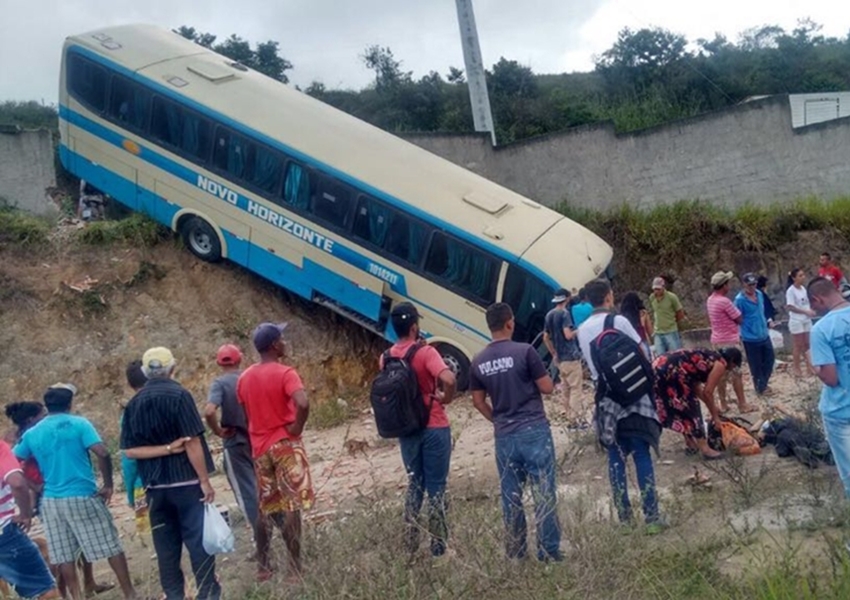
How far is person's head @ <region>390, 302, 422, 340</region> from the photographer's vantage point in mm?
6297

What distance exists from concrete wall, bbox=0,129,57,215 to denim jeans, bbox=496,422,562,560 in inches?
501

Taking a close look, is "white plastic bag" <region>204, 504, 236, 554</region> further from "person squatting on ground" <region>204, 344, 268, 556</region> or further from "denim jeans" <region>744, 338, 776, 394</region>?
"denim jeans" <region>744, 338, 776, 394</region>

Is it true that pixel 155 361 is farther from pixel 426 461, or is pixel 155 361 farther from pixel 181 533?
pixel 426 461

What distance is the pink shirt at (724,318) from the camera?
1055cm

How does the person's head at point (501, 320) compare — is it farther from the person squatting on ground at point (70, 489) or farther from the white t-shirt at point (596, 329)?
the person squatting on ground at point (70, 489)

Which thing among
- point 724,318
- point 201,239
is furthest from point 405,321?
point 201,239

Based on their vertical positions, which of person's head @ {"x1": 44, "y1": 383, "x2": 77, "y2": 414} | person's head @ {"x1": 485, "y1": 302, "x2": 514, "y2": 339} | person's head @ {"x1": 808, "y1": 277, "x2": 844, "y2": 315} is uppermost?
person's head @ {"x1": 808, "y1": 277, "x2": 844, "y2": 315}

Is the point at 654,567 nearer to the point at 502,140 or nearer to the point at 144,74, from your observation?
the point at 144,74

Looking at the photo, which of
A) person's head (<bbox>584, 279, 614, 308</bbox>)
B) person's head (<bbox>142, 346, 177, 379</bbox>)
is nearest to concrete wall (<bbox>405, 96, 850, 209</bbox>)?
→ person's head (<bbox>584, 279, 614, 308</bbox>)

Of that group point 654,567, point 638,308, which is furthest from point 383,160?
point 654,567

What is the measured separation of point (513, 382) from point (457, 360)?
7.66 m

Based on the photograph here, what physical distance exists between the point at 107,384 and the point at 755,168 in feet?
39.9

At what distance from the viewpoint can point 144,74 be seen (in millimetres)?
14750

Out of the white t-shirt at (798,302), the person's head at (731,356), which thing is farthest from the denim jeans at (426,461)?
the white t-shirt at (798,302)
